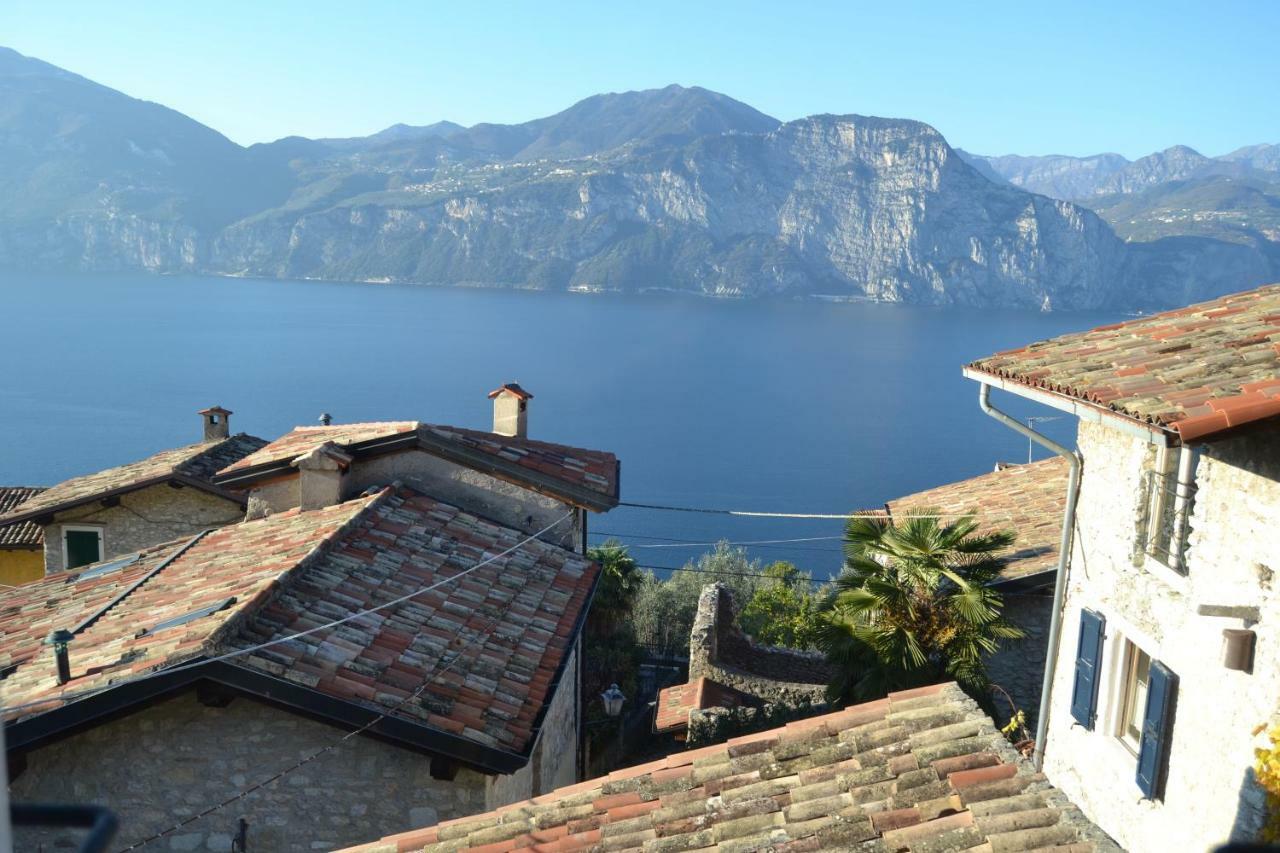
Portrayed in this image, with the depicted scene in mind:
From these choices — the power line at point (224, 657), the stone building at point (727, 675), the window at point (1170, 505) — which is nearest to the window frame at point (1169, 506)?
the window at point (1170, 505)

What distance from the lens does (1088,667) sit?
8.38 m

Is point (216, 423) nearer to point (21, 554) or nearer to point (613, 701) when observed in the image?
point (21, 554)

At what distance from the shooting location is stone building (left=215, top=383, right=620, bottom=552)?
513 inches

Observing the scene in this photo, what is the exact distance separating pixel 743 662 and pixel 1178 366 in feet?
50.9

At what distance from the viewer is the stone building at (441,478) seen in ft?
42.8

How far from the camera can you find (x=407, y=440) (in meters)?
13.2

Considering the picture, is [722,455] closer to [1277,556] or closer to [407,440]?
[407,440]

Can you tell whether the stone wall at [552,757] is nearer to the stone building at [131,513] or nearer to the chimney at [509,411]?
the chimney at [509,411]

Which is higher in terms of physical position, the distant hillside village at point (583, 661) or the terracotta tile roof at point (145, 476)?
the distant hillside village at point (583, 661)

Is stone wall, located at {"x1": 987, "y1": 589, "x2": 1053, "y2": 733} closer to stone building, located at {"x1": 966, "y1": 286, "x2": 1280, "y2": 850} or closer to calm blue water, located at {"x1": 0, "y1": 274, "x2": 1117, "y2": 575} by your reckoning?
stone building, located at {"x1": 966, "y1": 286, "x2": 1280, "y2": 850}

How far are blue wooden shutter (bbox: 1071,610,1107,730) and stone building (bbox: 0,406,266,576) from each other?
1440 centimetres

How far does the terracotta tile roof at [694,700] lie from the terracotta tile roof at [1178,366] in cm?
1027

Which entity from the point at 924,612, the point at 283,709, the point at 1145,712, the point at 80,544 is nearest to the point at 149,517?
the point at 80,544

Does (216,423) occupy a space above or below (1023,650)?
below
